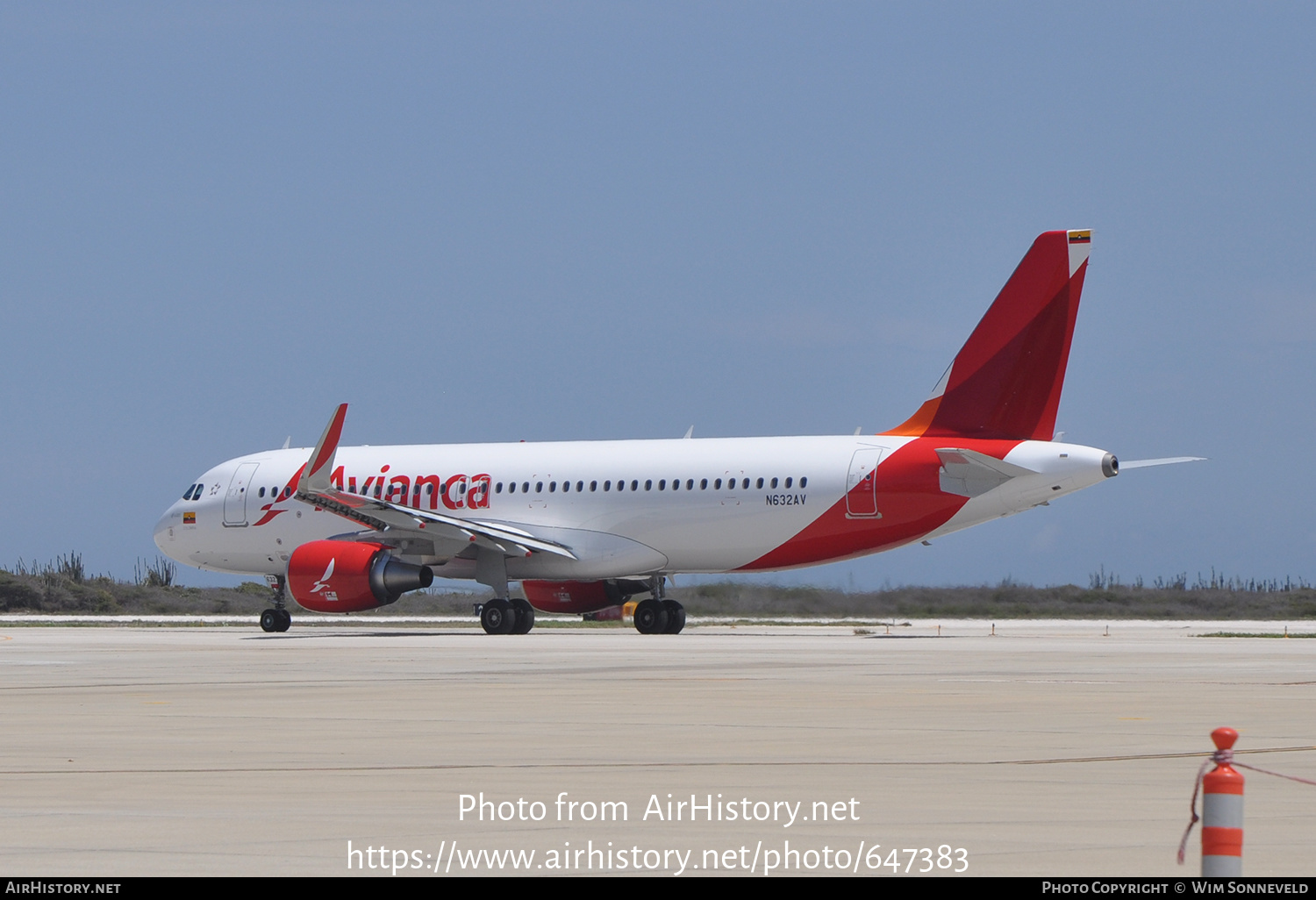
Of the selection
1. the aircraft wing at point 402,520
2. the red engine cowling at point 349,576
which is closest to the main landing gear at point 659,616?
the aircraft wing at point 402,520

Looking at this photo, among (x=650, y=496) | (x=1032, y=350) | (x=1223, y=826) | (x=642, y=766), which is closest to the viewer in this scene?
(x=1223, y=826)

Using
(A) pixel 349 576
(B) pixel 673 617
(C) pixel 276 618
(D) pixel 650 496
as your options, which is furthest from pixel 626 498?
(C) pixel 276 618

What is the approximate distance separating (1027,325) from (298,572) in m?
15.6

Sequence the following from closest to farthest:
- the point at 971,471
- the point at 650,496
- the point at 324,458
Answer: the point at 971,471 → the point at 324,458 → the point at 650,496

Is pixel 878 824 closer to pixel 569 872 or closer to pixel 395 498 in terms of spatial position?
pixel 569 872

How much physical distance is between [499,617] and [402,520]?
281 cm

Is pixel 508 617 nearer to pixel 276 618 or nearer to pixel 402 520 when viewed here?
pixel 402 520

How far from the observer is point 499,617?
1501 inches

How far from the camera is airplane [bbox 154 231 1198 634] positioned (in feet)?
116

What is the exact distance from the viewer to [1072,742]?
13422 mm

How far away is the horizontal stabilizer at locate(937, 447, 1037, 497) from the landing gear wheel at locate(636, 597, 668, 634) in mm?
7530

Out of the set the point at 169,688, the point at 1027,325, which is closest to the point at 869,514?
the point at 1027,325

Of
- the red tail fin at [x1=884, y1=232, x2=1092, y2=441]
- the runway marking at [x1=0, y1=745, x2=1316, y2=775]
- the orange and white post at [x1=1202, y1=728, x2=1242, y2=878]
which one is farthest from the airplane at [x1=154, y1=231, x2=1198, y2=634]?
the orange and white post at [x1=1202, y1=728, x2=1242, y2=878]

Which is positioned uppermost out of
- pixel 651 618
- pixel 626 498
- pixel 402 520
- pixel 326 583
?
pixel 626 498
